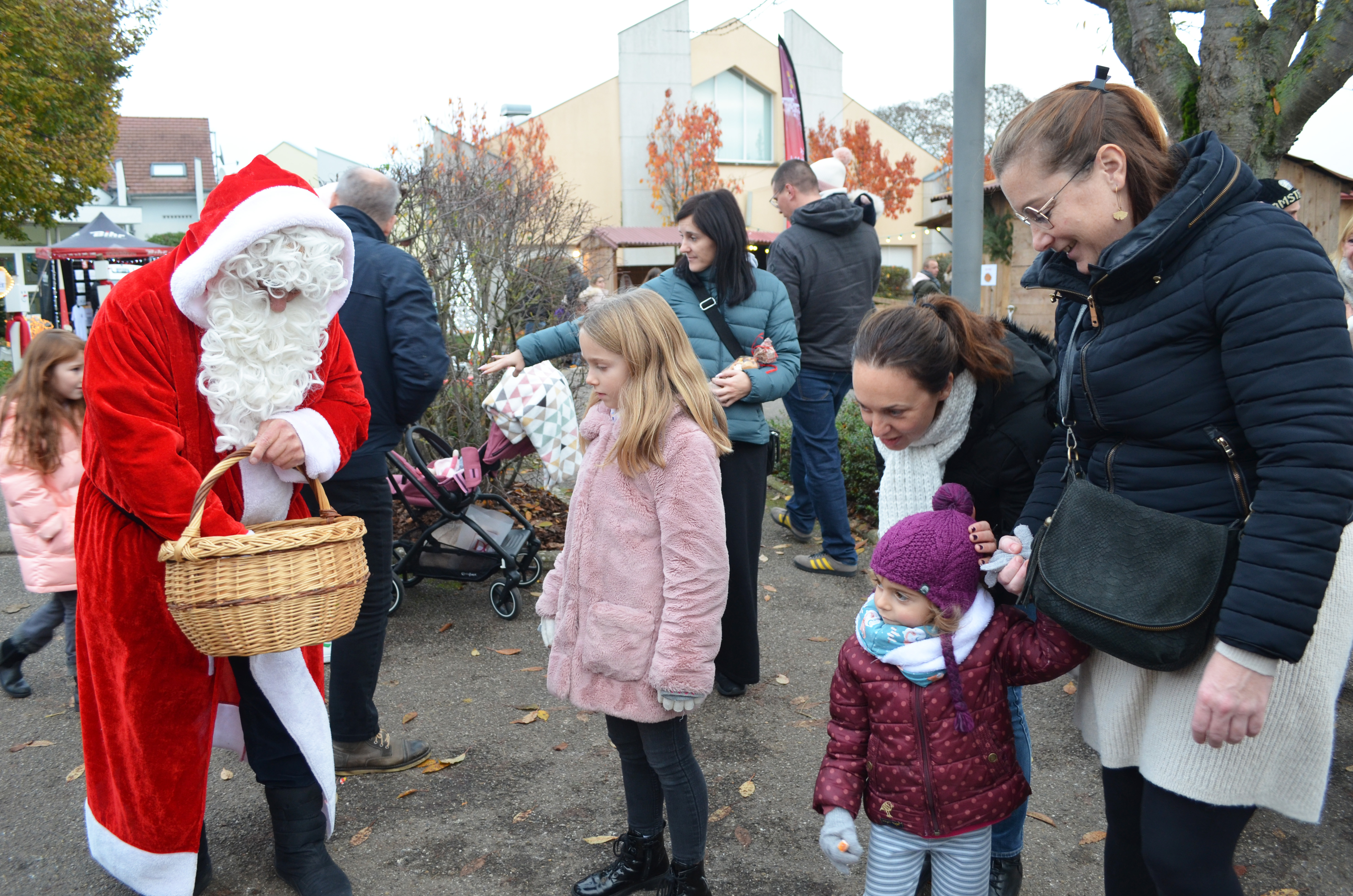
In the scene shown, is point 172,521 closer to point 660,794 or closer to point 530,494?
point 660,794

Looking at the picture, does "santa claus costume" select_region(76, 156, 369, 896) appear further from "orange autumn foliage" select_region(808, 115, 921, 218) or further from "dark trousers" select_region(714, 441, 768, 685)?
"orange autumn foliage" select_region(808, 115, 921, 218)

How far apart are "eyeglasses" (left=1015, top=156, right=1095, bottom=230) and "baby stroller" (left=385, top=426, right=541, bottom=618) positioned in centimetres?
382

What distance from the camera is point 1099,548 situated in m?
1.73

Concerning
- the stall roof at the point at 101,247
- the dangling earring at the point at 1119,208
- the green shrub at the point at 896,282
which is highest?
the stall roof at the point at 101,247

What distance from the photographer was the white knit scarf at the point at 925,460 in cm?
232

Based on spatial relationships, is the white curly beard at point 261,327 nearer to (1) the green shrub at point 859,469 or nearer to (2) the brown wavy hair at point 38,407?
(2) the brown wavy hair at point 38,407

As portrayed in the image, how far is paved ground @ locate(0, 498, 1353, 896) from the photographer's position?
290cm

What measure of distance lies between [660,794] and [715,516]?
93 cm

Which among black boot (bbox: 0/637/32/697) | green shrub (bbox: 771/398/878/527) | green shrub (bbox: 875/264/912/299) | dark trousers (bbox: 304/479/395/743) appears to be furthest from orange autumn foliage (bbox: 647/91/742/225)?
dark trousers (bbox: 304/479/395/743)

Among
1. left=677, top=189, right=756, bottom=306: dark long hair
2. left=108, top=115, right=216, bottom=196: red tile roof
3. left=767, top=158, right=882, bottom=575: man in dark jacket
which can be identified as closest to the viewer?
left=677, top=189, right=756, bottom=306: dark long hair

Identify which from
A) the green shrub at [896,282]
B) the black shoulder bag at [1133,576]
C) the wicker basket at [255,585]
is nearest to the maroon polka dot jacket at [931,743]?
the black shoulder bag at [1133,576]

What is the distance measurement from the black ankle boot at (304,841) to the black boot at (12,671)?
2416 mm

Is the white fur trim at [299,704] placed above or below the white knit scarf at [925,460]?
below

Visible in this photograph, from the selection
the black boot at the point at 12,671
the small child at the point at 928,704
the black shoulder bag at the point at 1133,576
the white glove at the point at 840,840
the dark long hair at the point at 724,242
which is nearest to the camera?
the black shoulder bag at the point at 1133,576
